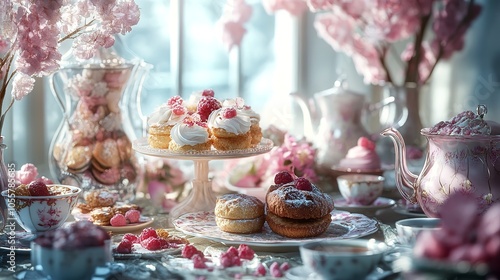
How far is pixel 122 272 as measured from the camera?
1.63 m

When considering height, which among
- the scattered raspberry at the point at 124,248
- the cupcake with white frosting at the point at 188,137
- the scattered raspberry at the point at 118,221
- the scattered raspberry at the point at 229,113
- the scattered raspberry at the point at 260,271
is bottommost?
the scattered raspberry at the point at 260,271

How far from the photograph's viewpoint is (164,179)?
7.93 ft

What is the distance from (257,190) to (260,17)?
1591mm

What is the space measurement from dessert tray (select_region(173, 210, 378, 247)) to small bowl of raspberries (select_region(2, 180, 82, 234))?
270 mm

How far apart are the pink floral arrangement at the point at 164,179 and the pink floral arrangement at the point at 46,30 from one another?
0.54 m

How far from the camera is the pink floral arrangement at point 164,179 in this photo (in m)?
2.38

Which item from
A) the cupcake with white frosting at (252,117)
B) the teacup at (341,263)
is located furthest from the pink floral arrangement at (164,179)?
the teacup at (341,263)

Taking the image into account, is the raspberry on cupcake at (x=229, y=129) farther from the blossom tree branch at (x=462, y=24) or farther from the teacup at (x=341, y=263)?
the blossom tree branch at (x=462, y=24)

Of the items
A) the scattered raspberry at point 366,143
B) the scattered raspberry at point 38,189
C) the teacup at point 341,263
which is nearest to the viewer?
the teacup at point 341,263

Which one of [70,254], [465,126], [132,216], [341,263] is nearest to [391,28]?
[465,126]

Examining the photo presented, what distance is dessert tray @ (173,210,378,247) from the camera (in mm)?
1807

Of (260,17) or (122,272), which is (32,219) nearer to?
(122,272)

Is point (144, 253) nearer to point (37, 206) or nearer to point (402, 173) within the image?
point (37, 206)

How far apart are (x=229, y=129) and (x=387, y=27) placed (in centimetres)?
96
